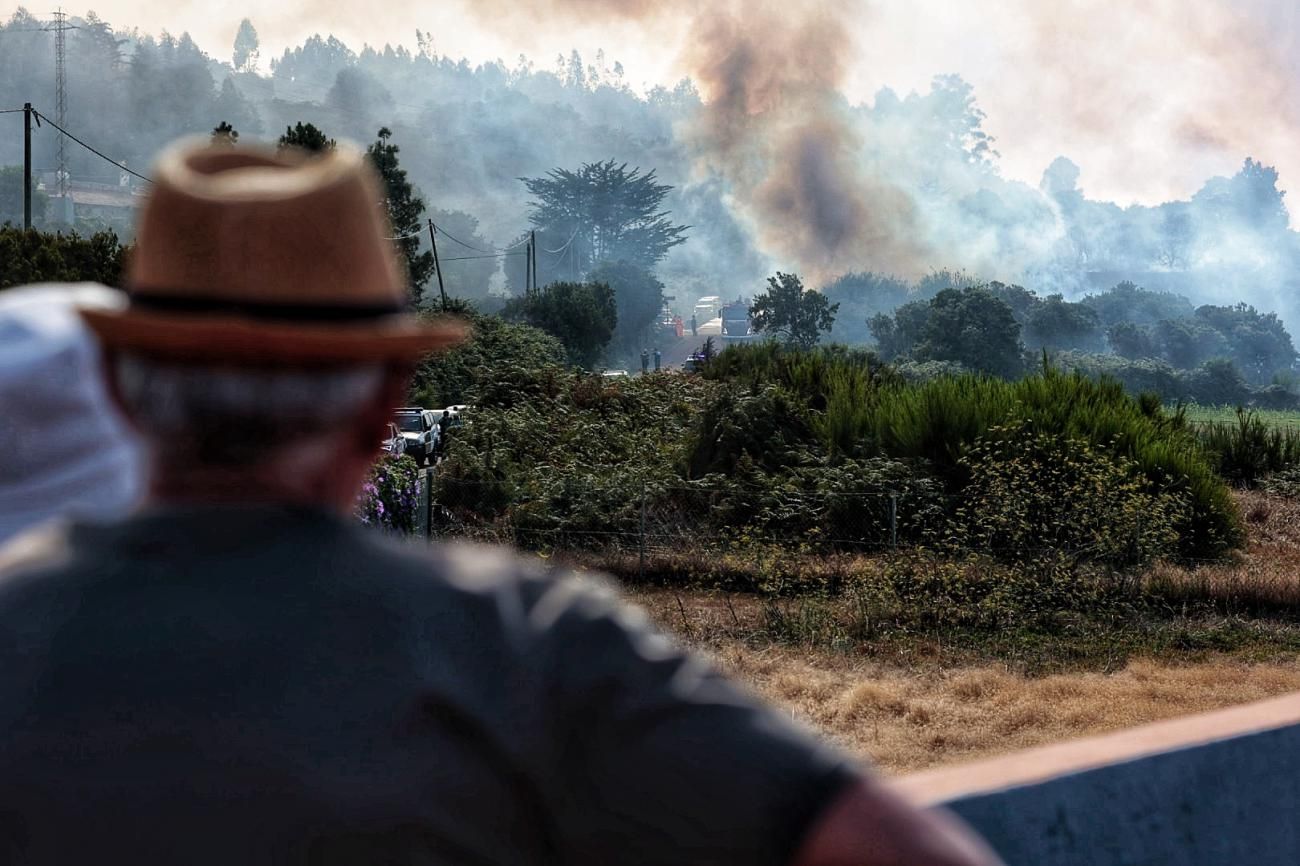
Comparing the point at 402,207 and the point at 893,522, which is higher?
the point at 402,207

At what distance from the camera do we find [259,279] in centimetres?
109

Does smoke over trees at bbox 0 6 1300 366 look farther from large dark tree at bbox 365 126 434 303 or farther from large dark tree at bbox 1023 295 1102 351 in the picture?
large dark tree at bbox 365 126 434 303

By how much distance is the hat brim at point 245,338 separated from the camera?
106 centimetres

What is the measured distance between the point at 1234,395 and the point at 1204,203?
120483 millimetres

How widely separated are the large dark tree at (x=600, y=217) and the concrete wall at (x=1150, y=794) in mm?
122304

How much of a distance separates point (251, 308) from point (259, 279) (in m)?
0.02

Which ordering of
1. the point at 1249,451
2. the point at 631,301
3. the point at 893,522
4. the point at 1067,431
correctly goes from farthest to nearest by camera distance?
the point at 631,301 → the point at 1249,451 → the point at 1067,431 → the point at 893,522

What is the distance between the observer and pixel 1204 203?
651 feet

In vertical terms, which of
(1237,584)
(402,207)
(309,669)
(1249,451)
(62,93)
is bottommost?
(1237,584)

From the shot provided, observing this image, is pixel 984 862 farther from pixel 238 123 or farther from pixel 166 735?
pixel 238 123

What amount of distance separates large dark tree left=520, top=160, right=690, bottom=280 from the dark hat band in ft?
407

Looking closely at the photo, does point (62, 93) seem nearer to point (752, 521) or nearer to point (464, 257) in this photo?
point (464, 257)

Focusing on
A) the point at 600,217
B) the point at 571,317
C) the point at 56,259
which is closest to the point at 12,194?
the point at 600,217

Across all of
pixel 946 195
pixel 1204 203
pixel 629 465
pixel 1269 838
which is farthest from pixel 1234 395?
pixel 1204 203
